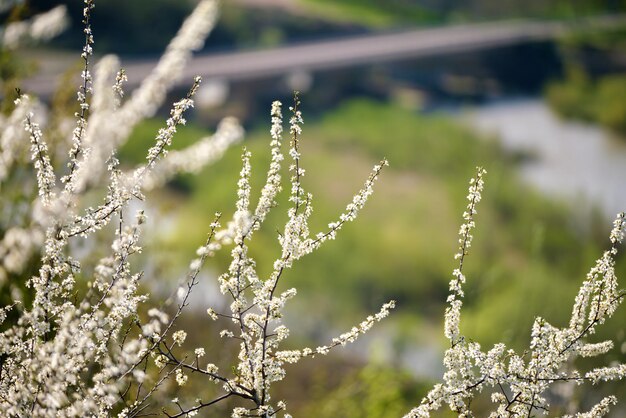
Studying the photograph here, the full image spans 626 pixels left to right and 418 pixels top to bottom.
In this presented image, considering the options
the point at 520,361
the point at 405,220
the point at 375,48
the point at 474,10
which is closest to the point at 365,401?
the point at 520,361

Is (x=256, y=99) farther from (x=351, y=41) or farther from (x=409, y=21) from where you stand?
(x=409, y=21)

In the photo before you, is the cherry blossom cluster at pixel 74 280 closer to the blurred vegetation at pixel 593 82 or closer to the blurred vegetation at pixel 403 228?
the blurred vegetation at pixel 403 228

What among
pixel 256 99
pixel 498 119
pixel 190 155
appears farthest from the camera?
pixel 498 119

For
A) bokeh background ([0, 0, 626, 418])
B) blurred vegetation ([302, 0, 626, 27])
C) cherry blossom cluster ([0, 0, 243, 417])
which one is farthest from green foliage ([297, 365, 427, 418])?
blurred vegetation ([302, 0, 626, 27])

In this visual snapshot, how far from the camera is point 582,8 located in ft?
49.7

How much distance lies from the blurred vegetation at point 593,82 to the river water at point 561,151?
10.9 inches

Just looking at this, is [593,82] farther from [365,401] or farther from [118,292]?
[118,292]

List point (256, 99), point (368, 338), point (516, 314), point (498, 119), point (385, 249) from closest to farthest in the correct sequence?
point (516, 314) < point (368, 338) < point (385, 249) < point (256, 99) < point (498, 119)

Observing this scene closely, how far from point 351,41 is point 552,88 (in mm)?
4688

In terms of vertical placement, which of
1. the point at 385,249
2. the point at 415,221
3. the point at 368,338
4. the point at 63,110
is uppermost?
the point at 415,221

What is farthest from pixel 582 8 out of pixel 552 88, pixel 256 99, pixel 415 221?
pixel 256 99

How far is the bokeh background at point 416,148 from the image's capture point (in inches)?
403

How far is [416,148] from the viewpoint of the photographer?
44.8 ft

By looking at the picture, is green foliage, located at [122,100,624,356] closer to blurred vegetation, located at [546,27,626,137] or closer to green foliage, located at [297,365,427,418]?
blurred vegetation, located at [546,27,626,137]
